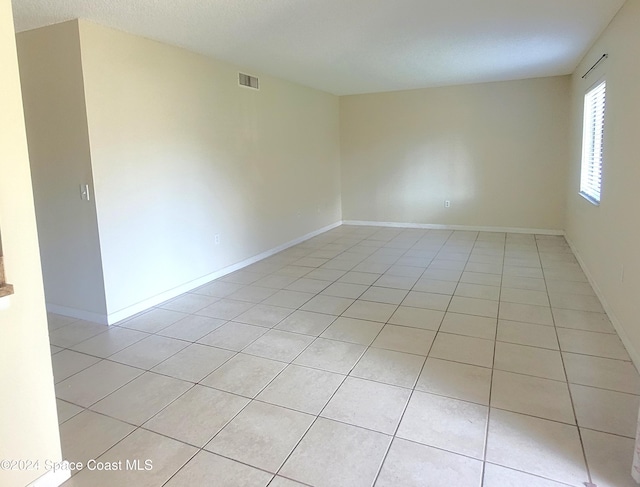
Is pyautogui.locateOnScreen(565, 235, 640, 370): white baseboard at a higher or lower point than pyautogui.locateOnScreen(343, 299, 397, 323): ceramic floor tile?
higher

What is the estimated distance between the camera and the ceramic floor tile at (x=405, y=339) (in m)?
2.71

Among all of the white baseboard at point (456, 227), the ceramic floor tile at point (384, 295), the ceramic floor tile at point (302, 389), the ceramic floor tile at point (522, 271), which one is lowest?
the ceramic floor tile at point (302, 389)

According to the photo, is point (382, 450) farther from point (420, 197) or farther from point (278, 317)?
point (420, 197)

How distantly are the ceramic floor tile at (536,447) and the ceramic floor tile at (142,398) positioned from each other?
161 centimetres

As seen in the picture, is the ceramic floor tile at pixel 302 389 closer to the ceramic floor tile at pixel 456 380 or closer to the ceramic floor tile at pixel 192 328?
the ceramic floor tile at pixel 456 380

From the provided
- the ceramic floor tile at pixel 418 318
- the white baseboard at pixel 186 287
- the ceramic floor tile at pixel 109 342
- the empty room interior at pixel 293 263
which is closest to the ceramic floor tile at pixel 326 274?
the empty room interior at pixel 293 263

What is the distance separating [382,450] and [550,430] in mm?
783

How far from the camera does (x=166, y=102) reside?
12.1 feet

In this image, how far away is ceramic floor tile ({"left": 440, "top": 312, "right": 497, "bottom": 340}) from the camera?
2.90 meters

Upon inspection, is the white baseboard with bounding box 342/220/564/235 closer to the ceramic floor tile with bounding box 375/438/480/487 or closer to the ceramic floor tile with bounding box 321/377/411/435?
the ceramic floor tile with bounding box 321/377/411/435

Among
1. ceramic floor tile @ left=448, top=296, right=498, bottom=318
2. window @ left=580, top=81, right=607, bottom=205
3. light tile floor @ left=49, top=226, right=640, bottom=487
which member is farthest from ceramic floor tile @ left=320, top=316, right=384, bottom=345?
window @ left=580, top=81, right=607, bottom=205

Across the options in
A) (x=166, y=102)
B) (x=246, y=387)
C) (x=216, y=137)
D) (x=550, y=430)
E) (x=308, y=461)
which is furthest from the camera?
(x=216, y=137)

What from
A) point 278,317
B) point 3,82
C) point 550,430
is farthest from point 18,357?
point 550,430

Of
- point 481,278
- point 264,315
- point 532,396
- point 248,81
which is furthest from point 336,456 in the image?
point 248,81
